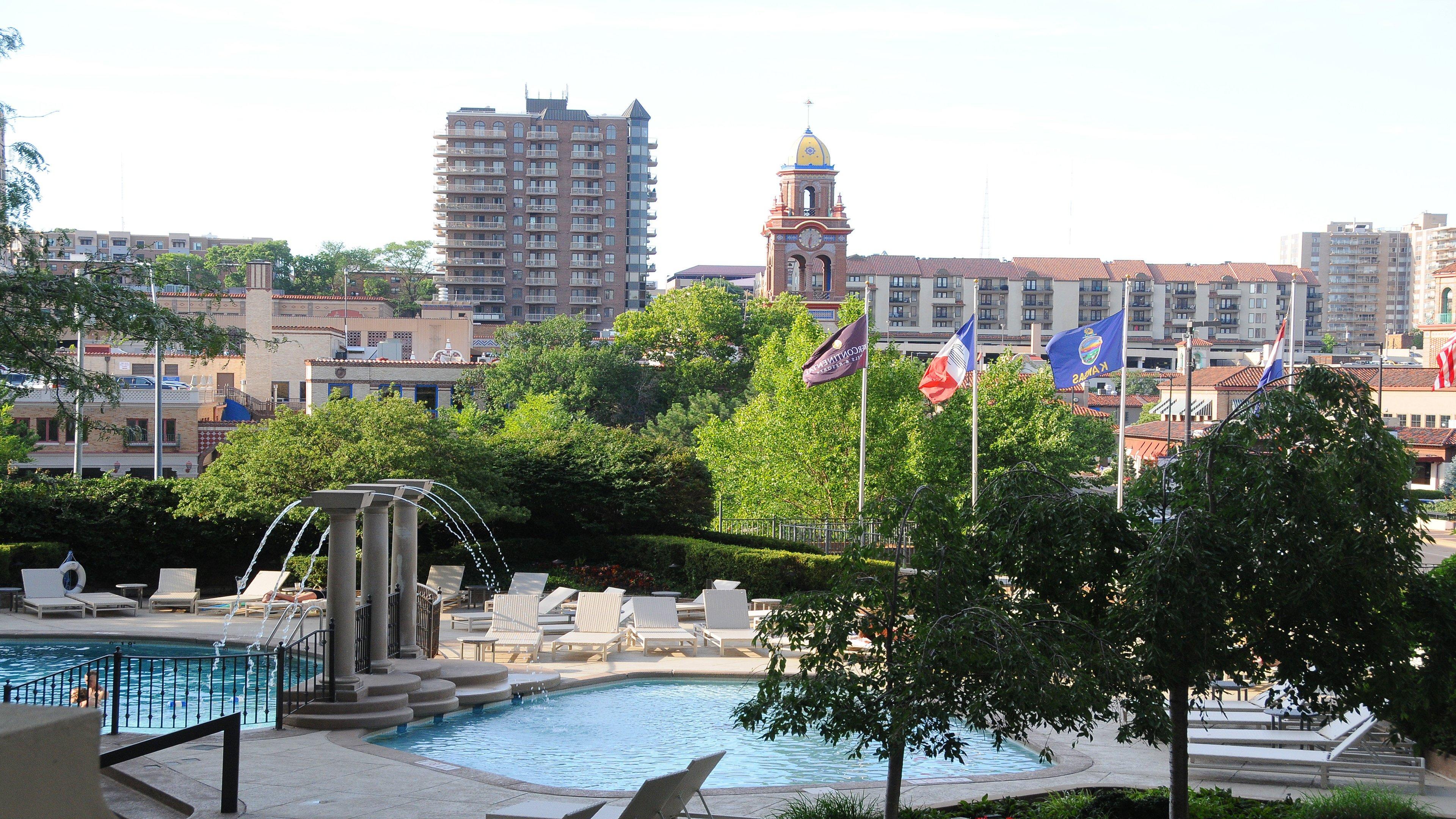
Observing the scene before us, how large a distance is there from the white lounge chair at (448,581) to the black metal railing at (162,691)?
519 centimetres

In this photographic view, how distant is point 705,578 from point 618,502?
12.8ft

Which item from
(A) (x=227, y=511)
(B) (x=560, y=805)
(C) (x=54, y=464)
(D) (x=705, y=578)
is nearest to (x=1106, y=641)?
(B) (x=560, y=805)

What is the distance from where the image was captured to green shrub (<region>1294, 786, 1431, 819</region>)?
9945 mm

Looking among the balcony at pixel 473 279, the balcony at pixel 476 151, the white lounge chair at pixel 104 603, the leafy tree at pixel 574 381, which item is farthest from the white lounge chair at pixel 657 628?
the balcony at pixel 476 151

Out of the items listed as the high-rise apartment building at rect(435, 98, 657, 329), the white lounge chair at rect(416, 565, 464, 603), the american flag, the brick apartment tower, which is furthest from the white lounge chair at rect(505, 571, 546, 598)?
the high-rise apartment building at rect(435, 98, 657, 329)

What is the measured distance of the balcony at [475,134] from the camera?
13925 centimetres

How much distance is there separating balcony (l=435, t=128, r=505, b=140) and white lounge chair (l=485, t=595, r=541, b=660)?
125 metres

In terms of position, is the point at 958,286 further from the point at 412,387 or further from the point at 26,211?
the point at 26,211

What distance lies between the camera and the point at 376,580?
16.4 metres

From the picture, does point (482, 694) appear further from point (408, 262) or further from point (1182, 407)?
point (408, 262)

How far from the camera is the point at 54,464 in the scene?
55.2m

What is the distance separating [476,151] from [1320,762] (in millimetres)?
136368

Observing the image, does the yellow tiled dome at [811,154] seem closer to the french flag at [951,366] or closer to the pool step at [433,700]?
the french flag at [951,366]

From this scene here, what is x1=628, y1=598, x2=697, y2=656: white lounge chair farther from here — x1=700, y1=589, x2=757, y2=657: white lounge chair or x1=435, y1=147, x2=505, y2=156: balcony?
x1=435, y1=147, x2=505, y2=156: balcony
